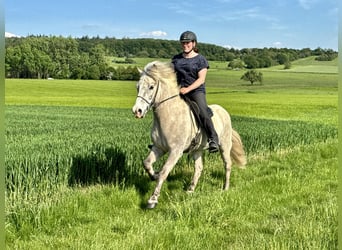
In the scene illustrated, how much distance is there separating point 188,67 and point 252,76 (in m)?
47.8

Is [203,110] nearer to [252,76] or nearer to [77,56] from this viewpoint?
[252,76]

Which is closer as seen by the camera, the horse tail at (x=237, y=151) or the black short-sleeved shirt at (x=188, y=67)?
the black short-sleeved shirt at (x=188, y=67)

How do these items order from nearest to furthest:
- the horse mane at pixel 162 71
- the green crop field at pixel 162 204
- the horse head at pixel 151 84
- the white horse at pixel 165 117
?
the green crop field at pixel 162 204
the horse head at pixel 151 84
the white horse at pixel 165 117
the horse mane at pixel 162 71

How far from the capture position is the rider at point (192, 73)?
6.15 meters

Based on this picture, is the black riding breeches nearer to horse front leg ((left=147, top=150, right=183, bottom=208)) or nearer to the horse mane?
the horse mane

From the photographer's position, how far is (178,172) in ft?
27.1

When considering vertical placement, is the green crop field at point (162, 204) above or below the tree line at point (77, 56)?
below

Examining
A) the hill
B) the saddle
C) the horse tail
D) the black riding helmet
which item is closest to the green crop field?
the horse tail

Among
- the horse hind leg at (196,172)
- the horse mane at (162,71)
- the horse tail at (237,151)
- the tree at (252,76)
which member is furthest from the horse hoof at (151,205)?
the tree at (252,76)

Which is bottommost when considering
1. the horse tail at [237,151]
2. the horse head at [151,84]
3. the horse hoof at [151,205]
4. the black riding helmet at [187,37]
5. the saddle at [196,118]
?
the horse hoof at [151,205]

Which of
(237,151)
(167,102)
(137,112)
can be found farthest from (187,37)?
(237,151)

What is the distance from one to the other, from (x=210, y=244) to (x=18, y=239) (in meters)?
2.22

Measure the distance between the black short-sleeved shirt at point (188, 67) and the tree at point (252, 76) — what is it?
148ft

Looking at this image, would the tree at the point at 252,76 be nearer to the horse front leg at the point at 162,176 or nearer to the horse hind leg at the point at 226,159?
the horse hind leg at the point at 226,159
